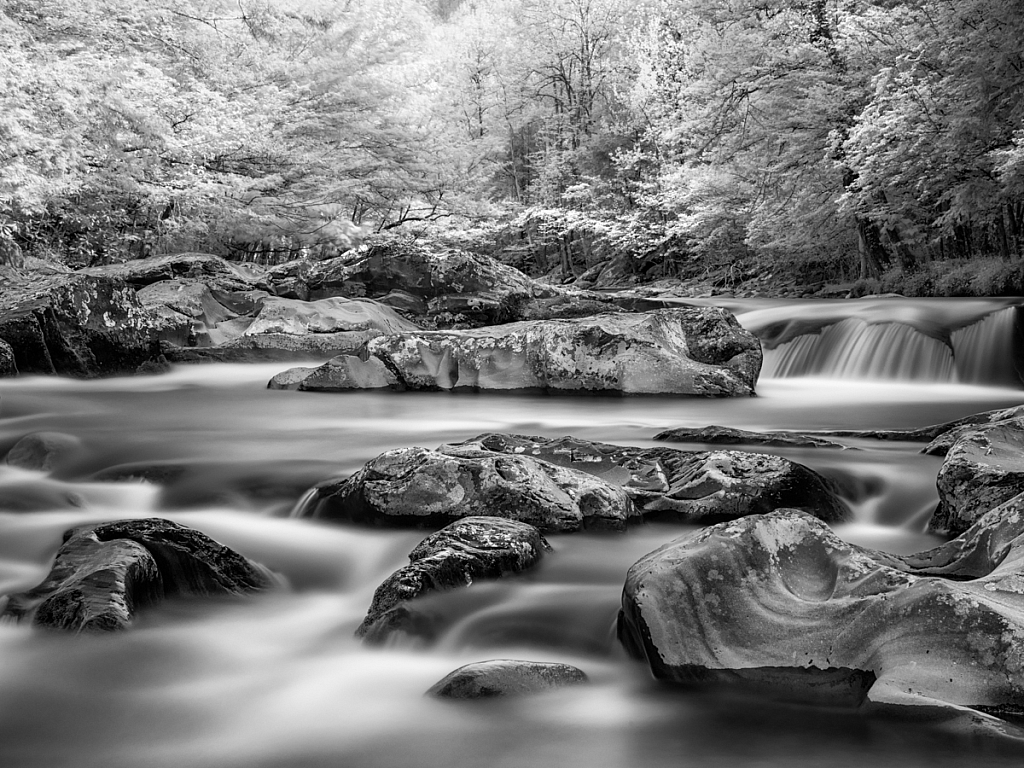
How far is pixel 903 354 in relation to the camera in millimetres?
11438

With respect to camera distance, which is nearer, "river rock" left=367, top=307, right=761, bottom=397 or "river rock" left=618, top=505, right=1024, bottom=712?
"river rock" left=618, top=505, right=1024, bottom=712

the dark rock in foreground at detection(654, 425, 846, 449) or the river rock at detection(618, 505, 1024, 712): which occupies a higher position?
the river rock at detection(618, 505, 1024, 712)

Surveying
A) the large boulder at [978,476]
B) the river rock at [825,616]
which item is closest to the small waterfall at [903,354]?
the large boulder at [978,476]

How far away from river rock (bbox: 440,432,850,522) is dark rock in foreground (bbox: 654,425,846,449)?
0.86 metres

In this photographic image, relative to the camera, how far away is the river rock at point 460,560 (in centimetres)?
337

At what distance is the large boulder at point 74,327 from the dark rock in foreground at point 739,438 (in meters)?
7.43

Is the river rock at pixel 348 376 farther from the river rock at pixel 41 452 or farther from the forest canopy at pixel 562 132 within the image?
the forest canopy at pixel 562 132

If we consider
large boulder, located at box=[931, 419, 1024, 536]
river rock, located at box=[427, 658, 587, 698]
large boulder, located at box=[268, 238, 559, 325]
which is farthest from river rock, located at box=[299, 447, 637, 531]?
large boulder, located at box=[268, 238, 559, 325]

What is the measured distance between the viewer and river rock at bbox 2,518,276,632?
10.6 ft

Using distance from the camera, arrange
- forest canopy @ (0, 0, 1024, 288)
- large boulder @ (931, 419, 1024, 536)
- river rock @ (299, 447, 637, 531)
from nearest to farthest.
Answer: large boulder @ (931, 419, 1024, 536), river rock @ (299, 447, 637, 531), forest canopy @ (0, 0, 1024, 288)

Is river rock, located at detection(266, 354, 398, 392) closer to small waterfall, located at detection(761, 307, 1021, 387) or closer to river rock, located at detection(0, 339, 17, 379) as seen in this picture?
river rock, located at detection(0, 339, 17, 379)

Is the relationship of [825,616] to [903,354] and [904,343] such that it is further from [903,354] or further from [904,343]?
[904,343]

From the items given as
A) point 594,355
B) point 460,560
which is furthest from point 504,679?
point 594,355

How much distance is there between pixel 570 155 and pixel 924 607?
27.7 m
